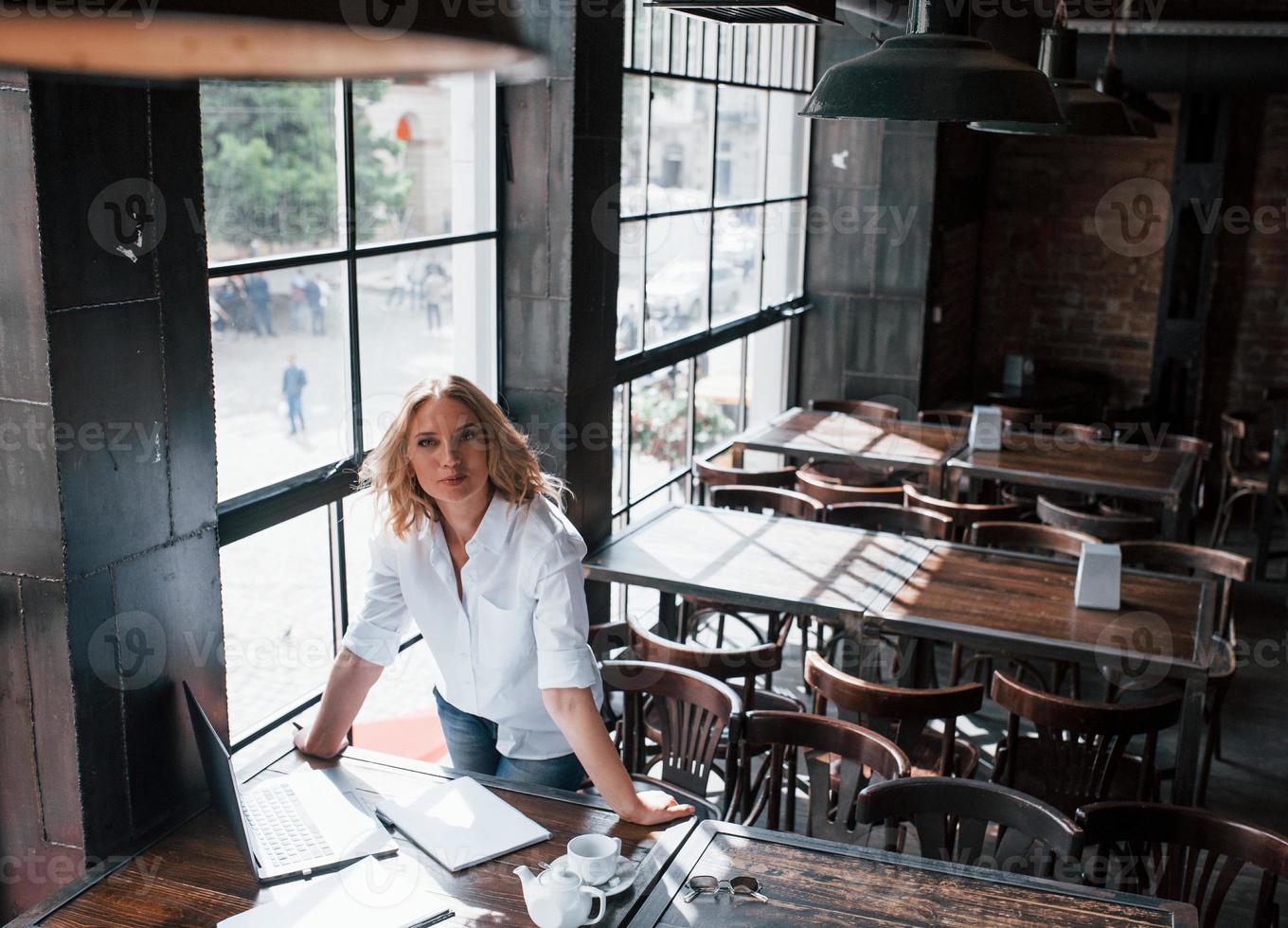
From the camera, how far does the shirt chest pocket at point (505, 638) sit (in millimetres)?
2684

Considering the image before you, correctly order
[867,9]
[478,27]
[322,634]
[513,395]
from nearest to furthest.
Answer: [478,27] → [322,634] → [513,395] → [867,9]

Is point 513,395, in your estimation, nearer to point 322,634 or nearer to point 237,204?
point 322,634

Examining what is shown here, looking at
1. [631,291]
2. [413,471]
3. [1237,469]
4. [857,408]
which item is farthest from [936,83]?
[1237,469]

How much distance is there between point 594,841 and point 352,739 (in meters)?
1.68

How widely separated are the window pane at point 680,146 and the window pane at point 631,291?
0.74ft

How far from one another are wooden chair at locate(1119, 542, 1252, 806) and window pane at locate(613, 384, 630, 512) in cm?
203

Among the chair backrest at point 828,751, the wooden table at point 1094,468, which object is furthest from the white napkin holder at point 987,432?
the chair backrest at point 828,751

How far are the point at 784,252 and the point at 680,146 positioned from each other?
1.93 meters

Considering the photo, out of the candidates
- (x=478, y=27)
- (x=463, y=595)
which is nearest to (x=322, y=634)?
(x=463, y=595)

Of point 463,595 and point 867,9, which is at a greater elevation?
point 867,9

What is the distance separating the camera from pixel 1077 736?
3.44 m

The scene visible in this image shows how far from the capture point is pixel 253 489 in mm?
3137

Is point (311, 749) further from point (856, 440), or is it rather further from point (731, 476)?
point (856, 440)

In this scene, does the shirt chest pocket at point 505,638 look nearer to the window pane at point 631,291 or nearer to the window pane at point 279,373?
the window pane at point 279,373
